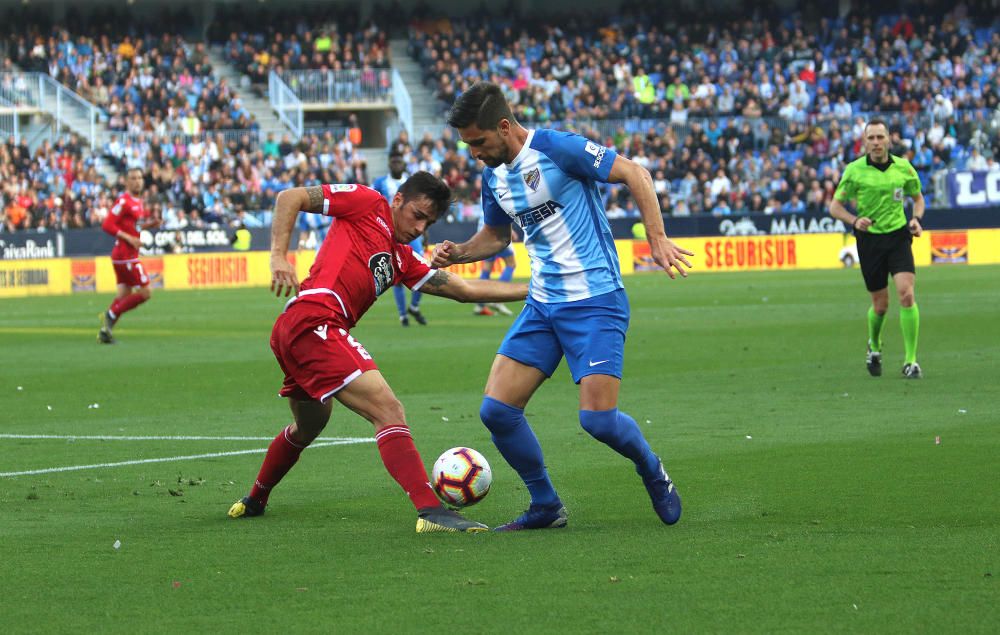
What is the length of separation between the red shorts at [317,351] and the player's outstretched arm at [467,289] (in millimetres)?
562

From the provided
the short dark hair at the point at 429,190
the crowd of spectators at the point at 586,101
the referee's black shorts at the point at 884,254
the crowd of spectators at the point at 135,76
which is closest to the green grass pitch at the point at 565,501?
the referee's black shorts at the point at 884,254

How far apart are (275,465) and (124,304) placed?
1436 cm

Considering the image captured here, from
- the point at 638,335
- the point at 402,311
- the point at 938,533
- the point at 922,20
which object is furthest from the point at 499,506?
the point at 922,20

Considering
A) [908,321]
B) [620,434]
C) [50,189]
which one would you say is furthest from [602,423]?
[50,189]

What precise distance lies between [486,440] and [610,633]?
19.2 ft

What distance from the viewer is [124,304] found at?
2164 cm

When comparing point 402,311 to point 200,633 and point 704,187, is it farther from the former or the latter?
point 704,187

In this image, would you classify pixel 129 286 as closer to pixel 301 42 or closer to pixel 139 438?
pixel 139 438

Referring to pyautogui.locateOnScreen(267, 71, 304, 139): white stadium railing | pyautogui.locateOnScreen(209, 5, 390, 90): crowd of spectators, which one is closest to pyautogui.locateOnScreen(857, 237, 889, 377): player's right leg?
pyautogui.locateOnScreen(267, 71, 304, 139): white stadium railing

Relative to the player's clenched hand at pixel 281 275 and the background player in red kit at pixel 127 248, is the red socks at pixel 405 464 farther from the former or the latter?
the background player in red kit at pixel 127 248

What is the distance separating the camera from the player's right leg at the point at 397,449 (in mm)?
7188

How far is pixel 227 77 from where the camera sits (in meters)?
51.5

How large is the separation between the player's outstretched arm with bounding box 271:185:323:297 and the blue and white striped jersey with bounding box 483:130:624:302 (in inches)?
33.4

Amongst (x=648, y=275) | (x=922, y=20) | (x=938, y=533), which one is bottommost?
(x=648, y=275)
